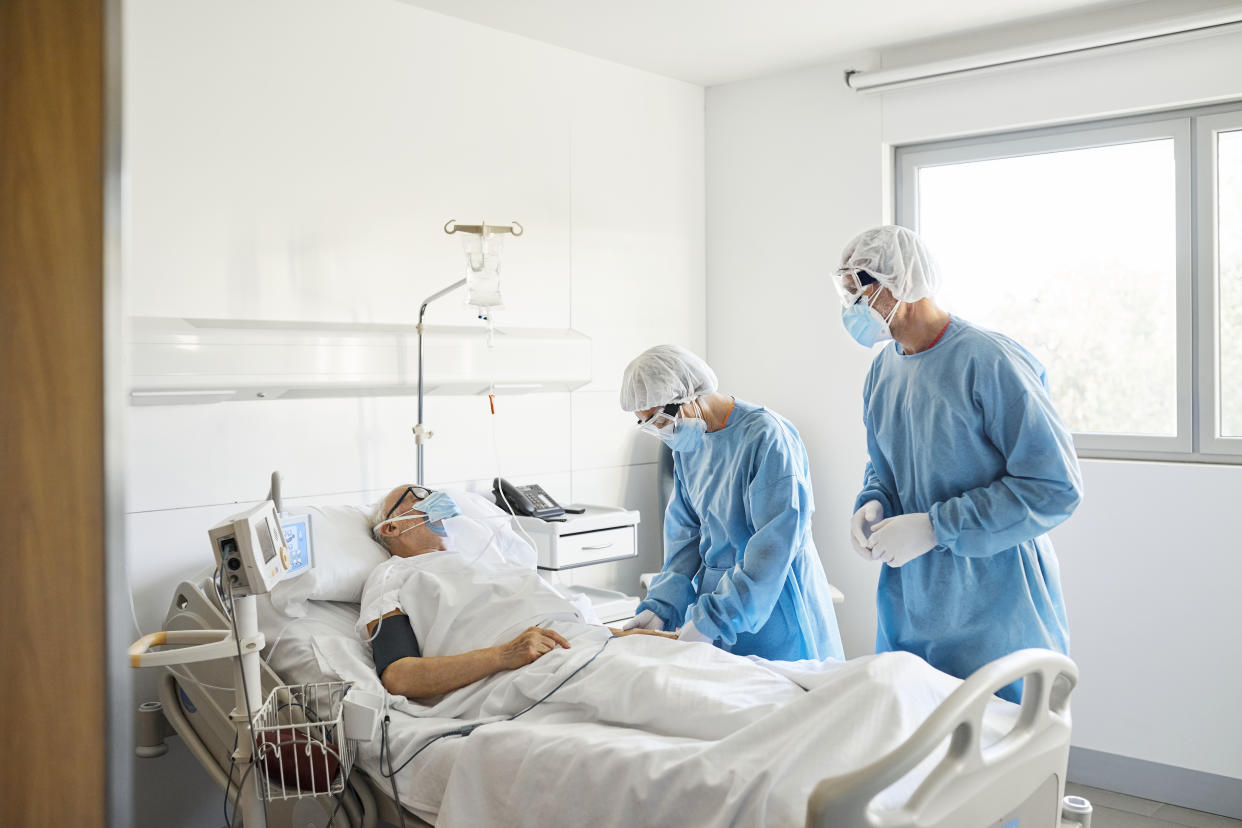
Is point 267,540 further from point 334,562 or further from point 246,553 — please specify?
point 334,562

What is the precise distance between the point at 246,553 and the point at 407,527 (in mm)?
1066

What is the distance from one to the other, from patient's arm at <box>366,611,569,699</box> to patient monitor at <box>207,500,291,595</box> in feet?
1.89

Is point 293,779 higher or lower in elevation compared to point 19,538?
lower

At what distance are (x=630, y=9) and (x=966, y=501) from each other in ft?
7.13

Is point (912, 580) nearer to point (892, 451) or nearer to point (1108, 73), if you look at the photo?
point (892, 451)

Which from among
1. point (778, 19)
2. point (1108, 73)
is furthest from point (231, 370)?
point (1108, 73)

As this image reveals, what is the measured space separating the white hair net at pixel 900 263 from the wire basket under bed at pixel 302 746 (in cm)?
142

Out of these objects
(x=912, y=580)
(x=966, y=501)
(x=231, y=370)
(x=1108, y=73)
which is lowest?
(x=912, y=580)

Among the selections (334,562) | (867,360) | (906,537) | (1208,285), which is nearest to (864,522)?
(906,537)

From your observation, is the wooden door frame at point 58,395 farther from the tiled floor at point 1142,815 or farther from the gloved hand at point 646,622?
the tiled floor at point 1142,815

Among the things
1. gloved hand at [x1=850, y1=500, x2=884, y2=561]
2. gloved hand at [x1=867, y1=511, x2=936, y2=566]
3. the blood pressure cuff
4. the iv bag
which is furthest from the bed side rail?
the iv bag

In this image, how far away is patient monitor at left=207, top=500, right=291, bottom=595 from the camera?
1631mm

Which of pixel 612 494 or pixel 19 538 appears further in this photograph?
pixel 612 494

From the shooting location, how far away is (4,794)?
34.4 inches
